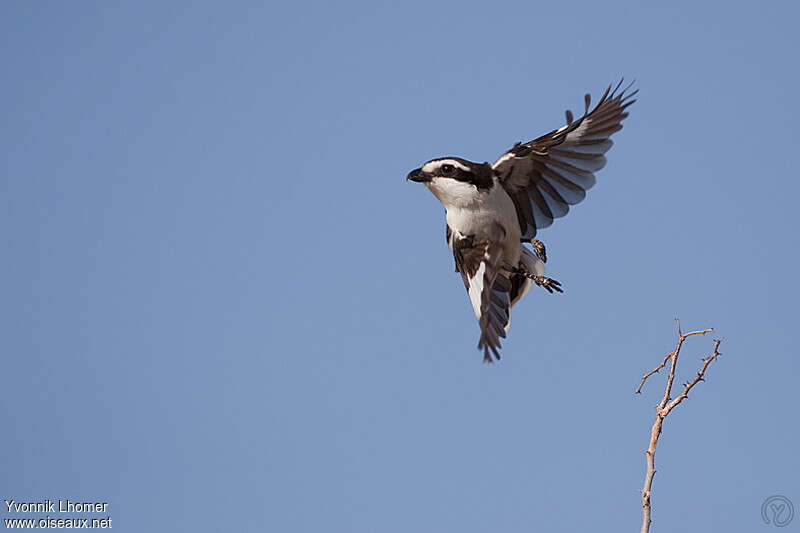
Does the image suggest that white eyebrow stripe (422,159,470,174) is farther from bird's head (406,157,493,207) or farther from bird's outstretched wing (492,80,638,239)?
bird's outstretched wing (492,80,638,239)

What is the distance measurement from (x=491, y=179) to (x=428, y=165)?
35 cm

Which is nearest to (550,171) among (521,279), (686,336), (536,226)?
(536,226)

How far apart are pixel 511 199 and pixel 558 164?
303 millimetres

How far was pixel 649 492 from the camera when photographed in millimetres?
2484

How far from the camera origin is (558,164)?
14.8 ft

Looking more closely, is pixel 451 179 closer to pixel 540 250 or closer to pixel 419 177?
pixel 419 177

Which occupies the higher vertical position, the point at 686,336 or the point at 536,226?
the point at 536,226

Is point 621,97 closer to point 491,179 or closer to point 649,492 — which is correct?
point 491,179

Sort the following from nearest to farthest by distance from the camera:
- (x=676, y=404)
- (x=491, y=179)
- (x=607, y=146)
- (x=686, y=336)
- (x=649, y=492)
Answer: (x=649, y=492) < (x=676, y=404) < (x=686, y=336) < (x=491, y=179) < (x=607, y=146)

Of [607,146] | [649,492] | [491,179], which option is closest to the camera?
[649,492]

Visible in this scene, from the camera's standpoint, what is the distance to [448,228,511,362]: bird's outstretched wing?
3.87 metres

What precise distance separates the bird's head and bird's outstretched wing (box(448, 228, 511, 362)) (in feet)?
0.65

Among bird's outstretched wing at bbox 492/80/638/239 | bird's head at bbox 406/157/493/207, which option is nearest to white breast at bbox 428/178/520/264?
bird's head at bbox 406/157/493/207

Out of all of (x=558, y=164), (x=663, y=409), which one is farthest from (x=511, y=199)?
(x=663, y=409)
